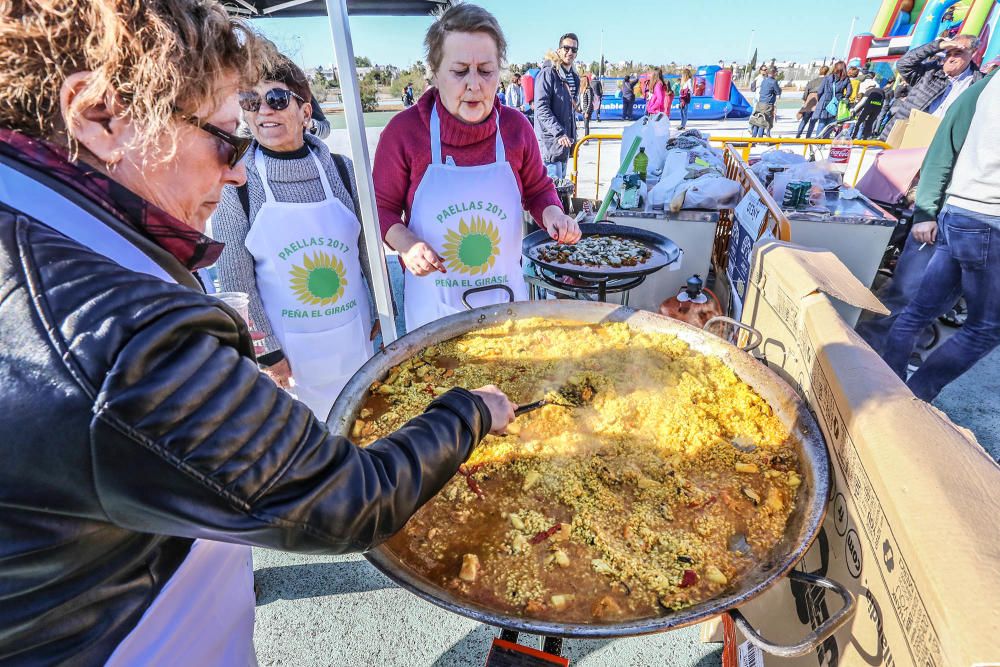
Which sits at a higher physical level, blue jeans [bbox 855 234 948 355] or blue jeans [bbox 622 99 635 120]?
blue jeans [bbox 855 234 948 355]

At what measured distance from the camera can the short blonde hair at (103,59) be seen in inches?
26.4

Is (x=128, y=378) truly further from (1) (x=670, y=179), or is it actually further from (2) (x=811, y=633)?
(1) (x=670, y=179)

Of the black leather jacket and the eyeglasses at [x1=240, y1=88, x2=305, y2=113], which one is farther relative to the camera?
the eyeglasses at [x1=240, y1=88, x2=305, y2=113]

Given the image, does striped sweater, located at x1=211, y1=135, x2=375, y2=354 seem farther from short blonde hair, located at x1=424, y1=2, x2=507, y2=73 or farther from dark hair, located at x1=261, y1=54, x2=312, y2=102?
short blonde hair, located at x1=424, y1=2, x2=507, y2=73

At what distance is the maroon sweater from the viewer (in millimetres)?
2463

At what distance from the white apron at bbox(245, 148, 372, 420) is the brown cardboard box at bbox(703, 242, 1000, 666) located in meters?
1.93

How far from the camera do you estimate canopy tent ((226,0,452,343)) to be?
2293 millimetres

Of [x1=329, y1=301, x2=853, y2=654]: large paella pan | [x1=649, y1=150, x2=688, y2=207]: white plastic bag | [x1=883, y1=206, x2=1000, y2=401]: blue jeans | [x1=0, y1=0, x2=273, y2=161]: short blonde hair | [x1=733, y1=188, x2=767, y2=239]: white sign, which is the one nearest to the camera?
[x1=0, y1=0, x2=273, y2=161]: short blonde hair

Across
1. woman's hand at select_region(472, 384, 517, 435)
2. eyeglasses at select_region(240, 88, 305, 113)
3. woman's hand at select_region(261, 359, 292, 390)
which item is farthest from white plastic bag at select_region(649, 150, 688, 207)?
woman's hand at select_region(472, 384, 517, 435)

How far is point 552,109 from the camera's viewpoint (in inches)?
263

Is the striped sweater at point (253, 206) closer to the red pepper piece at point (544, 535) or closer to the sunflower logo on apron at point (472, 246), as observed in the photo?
the sunflower logo on apron at point (472, 246)

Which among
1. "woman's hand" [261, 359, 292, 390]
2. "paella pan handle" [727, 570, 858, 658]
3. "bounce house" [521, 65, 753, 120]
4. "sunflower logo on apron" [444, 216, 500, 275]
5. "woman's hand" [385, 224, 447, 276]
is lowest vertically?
"bounce house" [521, 65, 753, 120]

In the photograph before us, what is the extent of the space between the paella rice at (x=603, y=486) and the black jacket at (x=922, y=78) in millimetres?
6450

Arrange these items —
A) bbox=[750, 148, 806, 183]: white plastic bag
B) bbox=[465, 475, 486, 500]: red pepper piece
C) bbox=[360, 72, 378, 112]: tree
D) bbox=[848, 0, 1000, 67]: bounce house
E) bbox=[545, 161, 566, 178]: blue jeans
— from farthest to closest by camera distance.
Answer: bbox=[848, 0, 1000, 67]: bounce house, bbox=[545, 161, 566, 178]: blue jeans, bbox=[750, 148, 806, 183]: white plastic bag, bbox=[360, 72, 378, 112]: tree, bbox=[465, 475, 486, 500]: red pepper piece
